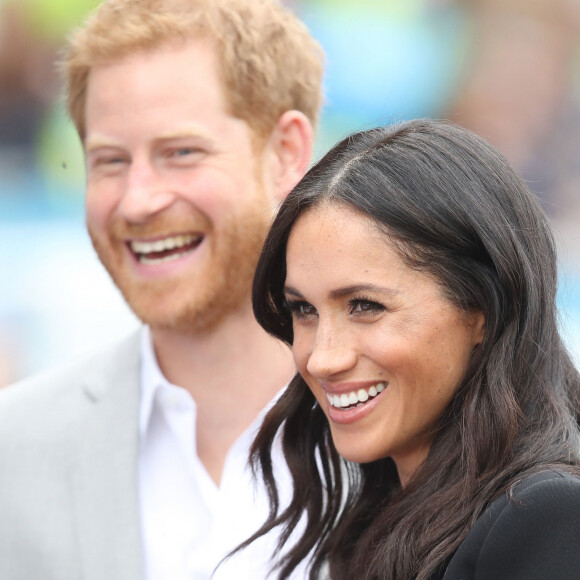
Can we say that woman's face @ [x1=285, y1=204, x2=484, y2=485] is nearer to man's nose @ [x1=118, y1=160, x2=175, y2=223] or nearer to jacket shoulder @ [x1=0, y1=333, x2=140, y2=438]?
man's nose @ [x1=118, y1=160, x2=175, y2=223]

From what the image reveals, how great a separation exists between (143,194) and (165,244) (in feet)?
0.53

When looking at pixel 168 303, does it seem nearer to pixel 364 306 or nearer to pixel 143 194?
pixel 143 194

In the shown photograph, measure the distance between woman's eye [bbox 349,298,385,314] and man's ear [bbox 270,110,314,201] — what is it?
1.04m

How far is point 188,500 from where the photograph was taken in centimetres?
262

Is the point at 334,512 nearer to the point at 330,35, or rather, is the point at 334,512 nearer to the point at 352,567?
the point at 352,567

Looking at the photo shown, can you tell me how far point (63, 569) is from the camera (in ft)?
8.07

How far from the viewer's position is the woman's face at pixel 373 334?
1810 mm

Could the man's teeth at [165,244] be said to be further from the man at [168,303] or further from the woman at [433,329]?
the woman at [433,329]

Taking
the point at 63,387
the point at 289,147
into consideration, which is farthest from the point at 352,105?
the point at 63,387

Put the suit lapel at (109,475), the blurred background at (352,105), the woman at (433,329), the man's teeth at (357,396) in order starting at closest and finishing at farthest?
the woman at (433,329)
the man's teeth at (357,396)
the suit lapel at (109,475)
the blurred background at (352,105)

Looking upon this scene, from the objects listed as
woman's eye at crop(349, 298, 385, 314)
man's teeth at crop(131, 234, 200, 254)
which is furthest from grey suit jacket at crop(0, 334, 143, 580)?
woman's eye at crop(349, 298, 385, 314)

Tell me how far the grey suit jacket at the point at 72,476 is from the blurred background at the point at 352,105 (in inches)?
113

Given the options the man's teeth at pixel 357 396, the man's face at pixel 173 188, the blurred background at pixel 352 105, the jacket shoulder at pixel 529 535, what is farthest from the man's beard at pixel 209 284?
the blurred background at pixel 352 105

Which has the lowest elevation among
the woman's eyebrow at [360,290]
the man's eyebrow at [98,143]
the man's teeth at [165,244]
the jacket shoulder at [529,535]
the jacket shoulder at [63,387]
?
the jacket shoulder at [529,535]
